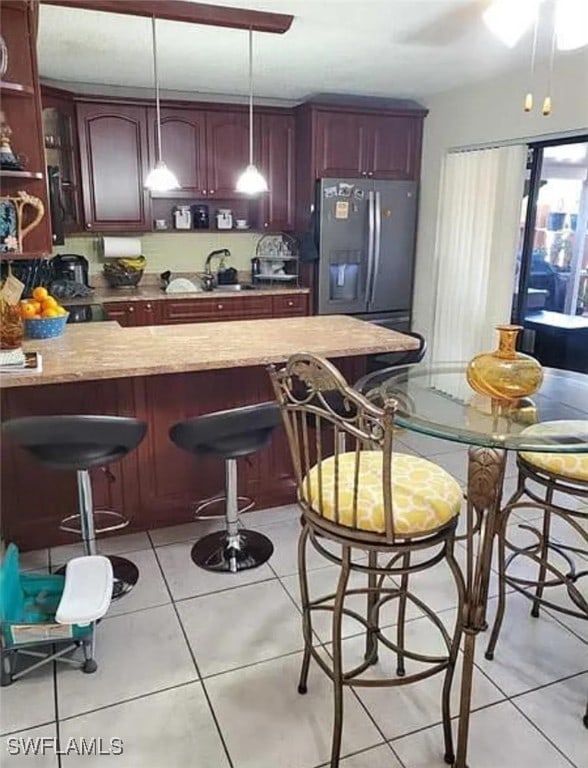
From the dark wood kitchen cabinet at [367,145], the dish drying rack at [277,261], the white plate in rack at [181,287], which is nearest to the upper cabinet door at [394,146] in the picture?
the dark wood kitchen cabinet at [367,145]

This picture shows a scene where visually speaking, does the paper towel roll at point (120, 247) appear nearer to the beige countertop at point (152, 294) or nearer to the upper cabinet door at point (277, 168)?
the beige countertop at point (152, 294)

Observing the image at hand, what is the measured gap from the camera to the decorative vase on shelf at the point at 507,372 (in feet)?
6.00

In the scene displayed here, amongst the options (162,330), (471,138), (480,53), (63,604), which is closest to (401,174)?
(471,138)

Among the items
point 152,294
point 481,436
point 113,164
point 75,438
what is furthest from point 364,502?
point 113,164

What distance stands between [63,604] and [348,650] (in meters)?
0.98

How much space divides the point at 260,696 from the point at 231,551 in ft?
2.58

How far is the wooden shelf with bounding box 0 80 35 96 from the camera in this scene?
2510 mm

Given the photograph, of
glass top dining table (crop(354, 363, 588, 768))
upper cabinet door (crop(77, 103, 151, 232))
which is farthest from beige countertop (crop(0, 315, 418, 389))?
upper cabinet door (crop(77, 103, 151, 232))

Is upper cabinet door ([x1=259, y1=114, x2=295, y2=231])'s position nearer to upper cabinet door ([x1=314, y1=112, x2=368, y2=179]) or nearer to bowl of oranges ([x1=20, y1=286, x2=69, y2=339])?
upper cabinet door ([x1=314, y1=112, x2=368, y2=179])

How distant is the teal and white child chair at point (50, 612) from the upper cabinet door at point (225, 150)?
3622 mm

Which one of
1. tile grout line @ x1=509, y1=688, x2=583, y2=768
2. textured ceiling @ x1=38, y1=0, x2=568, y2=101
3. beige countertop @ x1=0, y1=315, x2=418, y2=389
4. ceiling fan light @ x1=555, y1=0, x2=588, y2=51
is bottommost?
tile grout line @ x1=509, y1=688, x2=583, y2=768

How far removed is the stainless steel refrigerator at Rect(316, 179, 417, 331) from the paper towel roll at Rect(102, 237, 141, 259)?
5.00ft

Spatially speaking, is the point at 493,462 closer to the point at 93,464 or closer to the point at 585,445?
the point at 585,445

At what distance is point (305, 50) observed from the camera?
11.7ft
